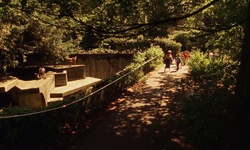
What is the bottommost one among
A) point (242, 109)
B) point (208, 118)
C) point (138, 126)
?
point (138, 126)

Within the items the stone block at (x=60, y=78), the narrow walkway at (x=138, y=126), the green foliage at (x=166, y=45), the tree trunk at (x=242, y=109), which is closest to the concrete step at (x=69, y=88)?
the stone block at (x=60, y=78)

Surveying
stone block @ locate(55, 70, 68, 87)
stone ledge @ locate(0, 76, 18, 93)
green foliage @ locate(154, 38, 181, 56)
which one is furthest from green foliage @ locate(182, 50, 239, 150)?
green foliage @ locate(154, 38, 181, 56)

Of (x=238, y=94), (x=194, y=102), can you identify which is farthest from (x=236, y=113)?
(x=194, y=102)

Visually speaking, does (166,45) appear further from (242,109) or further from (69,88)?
(242,109)

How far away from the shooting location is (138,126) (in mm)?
8414

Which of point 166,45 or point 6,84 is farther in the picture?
point 166,45

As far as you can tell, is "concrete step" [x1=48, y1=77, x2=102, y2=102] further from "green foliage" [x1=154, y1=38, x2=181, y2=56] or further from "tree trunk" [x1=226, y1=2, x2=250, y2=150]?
"tree trunk" [x1=226, y1=2, x2=250, y2=150]

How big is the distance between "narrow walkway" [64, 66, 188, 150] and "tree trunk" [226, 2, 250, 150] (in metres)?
1.62

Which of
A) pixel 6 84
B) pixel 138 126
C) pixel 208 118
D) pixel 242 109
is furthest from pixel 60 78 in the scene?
pixel 242 109

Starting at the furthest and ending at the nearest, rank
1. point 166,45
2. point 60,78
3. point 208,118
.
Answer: point 166,45
point 60,78
point 208,118

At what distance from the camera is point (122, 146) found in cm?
711

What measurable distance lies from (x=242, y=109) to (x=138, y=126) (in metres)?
4.56

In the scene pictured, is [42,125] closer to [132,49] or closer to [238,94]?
[238,94]

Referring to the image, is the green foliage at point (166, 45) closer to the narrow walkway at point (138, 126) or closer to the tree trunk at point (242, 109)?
the narrow walkway at point (138, 126)
